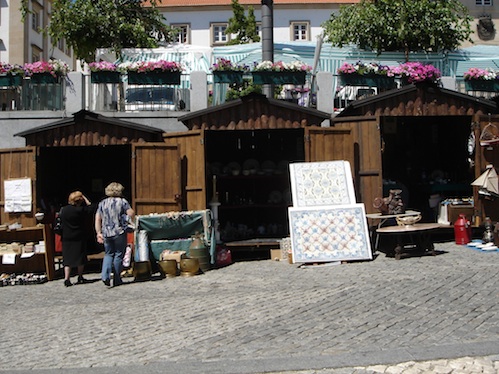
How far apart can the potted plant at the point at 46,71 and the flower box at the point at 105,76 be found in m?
0.74

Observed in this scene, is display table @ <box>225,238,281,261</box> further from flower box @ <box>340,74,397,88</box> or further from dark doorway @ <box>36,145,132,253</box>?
flower box @ <box>340,74,397,88</box>

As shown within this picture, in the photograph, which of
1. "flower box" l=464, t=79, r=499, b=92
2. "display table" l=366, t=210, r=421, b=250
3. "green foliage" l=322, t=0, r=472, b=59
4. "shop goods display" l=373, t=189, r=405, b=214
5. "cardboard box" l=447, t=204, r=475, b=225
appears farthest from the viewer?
"green foliage" l=322, t=0, r=472, b=59

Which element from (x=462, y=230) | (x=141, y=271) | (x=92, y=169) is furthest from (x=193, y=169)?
(x=462, y=230)

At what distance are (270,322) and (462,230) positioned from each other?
680cm

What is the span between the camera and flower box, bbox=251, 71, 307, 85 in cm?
1402

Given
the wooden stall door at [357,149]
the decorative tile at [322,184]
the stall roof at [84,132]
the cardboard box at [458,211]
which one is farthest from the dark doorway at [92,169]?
the cardboard box at [458,211]

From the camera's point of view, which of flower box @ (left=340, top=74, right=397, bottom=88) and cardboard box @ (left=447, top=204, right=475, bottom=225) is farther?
flower box @ (left=340, top=74, right=397, bottom=88)

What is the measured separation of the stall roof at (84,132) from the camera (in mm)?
12312

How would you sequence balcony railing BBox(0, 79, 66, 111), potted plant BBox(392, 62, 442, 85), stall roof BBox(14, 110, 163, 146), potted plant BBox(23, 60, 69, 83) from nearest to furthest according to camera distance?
1. stall roof BBox(14, 110, 163, 146)
2. potted plant BBox(392, 62, 442, 85)
3. potted plant BBox(23, 60, 69, 83)
4. balcony railing BBox(0, 79, 66, 111)

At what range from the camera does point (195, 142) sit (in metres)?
12.0

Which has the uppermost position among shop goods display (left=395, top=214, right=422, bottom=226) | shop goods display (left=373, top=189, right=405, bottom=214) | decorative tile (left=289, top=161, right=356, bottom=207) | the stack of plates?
decorative tile (left=289, top=161, right=356, bottom=207)

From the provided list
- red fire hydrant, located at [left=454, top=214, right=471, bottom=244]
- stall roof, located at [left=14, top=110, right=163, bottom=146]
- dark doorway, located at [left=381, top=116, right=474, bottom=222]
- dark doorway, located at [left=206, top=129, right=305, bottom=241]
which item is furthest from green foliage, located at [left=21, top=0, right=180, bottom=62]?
red fire hydrant, located at [left=454, top=214, right=471, bottom=244]

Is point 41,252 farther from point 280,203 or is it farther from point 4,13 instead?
point 4,13

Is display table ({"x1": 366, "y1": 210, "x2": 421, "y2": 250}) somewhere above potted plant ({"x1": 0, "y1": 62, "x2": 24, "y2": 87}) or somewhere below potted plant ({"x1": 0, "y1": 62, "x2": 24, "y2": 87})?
below
